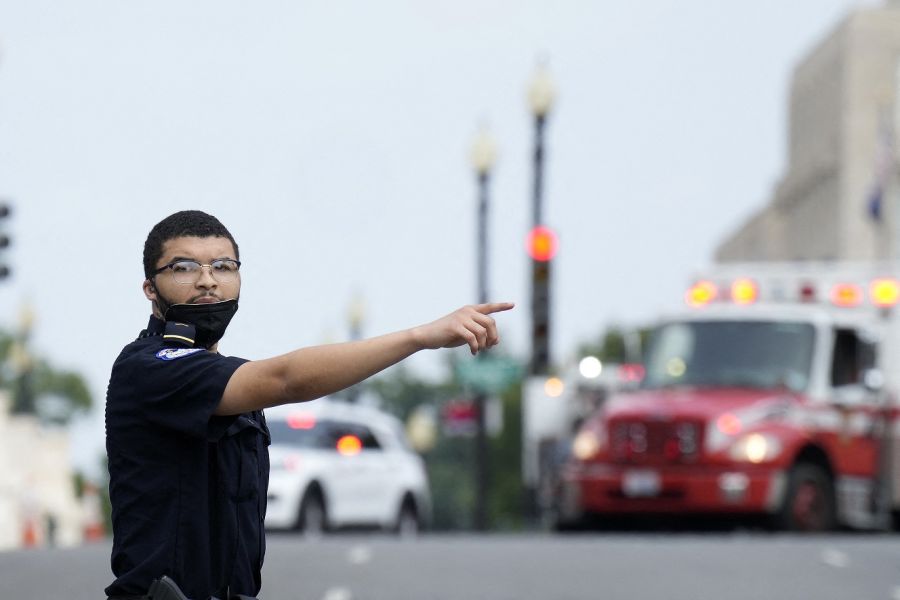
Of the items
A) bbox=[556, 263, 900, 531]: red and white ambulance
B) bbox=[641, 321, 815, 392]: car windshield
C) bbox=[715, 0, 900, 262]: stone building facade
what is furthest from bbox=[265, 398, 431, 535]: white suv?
bbox=[715, 0, 900, 262]: stone building facade

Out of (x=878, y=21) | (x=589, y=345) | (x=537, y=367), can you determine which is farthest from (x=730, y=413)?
(x=589, y=345)

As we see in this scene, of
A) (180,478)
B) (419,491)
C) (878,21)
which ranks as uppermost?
(878,21)

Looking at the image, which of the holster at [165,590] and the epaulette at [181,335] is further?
the epaulette at [181,335]

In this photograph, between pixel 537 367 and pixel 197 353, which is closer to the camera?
pixel 197 353

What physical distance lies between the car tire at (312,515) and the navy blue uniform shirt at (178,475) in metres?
20.0

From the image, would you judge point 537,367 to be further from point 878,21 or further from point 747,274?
point 878,21

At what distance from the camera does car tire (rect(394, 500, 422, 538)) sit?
27.6 m

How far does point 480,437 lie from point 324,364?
107 ft

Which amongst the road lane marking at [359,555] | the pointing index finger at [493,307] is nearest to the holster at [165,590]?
the pointing index finger at [493,307]

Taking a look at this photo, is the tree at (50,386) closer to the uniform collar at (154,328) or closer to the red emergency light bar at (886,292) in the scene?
the red emergency light bar at (886,292)

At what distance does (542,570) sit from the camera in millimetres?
16516

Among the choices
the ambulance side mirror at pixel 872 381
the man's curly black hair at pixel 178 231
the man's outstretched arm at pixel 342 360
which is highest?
the man's curly black hair at pixel 178 231

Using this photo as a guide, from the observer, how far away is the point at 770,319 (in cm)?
2186

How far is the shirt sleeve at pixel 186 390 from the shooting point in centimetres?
434
